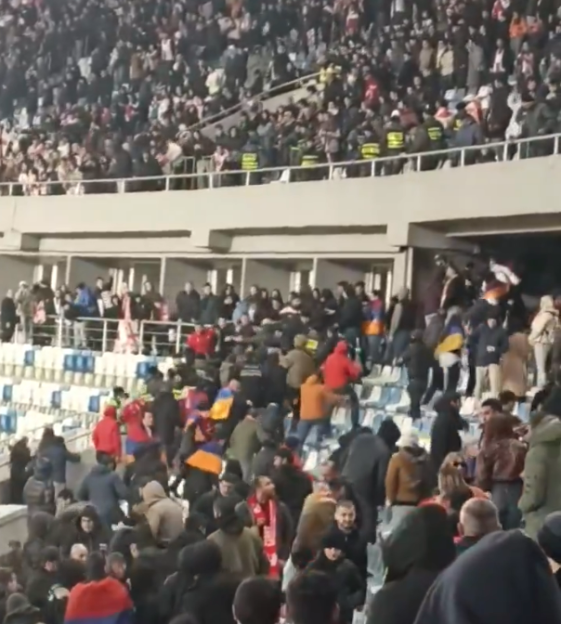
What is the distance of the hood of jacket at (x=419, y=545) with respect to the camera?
3.30m

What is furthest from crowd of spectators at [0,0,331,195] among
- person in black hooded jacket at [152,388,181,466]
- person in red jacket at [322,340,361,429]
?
person in black hooded jacket at [152,388,181,466]

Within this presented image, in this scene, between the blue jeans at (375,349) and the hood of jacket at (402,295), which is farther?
the blue jeans at (375,349)

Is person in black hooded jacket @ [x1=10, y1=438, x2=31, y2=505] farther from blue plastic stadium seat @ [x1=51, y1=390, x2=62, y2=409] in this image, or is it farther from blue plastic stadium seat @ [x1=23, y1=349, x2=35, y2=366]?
blue plastic stadium seat @ [x1=23, y1=349, x2=35, y2=366]

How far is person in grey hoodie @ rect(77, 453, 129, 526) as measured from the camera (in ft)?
31.4

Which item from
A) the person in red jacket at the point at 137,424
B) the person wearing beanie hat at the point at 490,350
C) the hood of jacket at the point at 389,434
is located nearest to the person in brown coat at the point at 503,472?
the hood of jacket at the point at 389,434

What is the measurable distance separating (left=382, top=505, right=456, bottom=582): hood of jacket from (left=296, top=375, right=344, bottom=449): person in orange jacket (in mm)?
8123

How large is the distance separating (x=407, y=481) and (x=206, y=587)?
8.22 feet

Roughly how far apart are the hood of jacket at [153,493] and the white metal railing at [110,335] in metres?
9.21

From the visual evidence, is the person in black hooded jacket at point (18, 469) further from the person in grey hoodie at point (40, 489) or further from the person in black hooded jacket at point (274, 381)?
the person in black hooded jacket at point (274, 381)

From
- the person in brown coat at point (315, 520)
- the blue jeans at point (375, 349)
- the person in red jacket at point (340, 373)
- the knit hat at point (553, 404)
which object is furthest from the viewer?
the blue jeans at point (375, 349)

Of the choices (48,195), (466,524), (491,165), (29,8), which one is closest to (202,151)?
(48,195)

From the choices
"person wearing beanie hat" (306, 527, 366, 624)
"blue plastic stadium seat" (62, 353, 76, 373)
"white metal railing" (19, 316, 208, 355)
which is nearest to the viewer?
"person wearing beanie hat" (306, 527, 366, 624)

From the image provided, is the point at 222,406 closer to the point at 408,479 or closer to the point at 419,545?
the point at 408,479

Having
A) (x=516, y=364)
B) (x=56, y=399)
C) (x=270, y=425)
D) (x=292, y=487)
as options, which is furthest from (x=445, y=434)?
(x=56, y=399)
